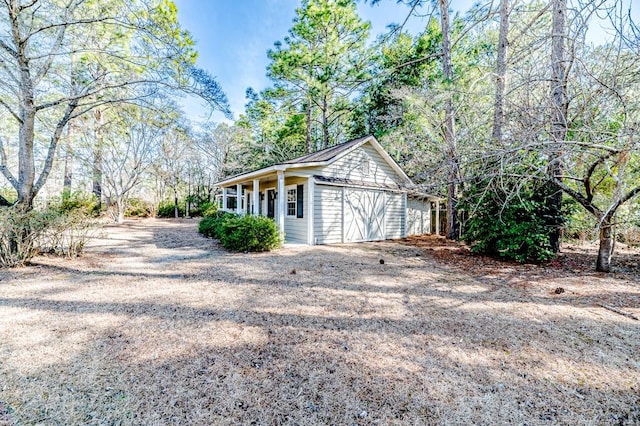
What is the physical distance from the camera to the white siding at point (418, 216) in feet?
49.8

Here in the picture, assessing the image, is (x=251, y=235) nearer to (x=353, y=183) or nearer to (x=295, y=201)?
(x=295, y=201)

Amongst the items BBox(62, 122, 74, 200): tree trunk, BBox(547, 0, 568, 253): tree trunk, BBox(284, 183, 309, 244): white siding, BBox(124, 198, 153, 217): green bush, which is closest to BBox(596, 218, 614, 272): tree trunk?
BBox(547, 0, 568, 253): tree trunk

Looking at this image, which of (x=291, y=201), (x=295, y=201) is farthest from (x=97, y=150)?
(x=295, y=201)

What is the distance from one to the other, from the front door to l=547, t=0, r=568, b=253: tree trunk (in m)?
10.3

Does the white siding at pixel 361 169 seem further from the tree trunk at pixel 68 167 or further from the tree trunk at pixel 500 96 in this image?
the tree trunk at pixel 68 167

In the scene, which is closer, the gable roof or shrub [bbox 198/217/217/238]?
the gable roof

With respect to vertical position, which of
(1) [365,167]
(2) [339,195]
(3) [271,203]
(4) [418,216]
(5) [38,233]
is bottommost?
(5) [38,233]

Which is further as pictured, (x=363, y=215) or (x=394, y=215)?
(x=394, y=215)

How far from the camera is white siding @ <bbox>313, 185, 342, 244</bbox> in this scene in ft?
34.1

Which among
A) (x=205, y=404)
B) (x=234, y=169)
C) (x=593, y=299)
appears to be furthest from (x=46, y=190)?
(x=593, y=299)

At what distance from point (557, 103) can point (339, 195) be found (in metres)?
7.05

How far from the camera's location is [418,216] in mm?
15859

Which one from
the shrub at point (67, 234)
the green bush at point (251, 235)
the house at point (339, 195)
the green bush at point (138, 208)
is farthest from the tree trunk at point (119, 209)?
the green bush at point (251, 235)

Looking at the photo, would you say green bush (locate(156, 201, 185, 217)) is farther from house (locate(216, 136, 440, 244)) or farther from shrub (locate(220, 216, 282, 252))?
shrub (locate(220, 216, 282, 252))
